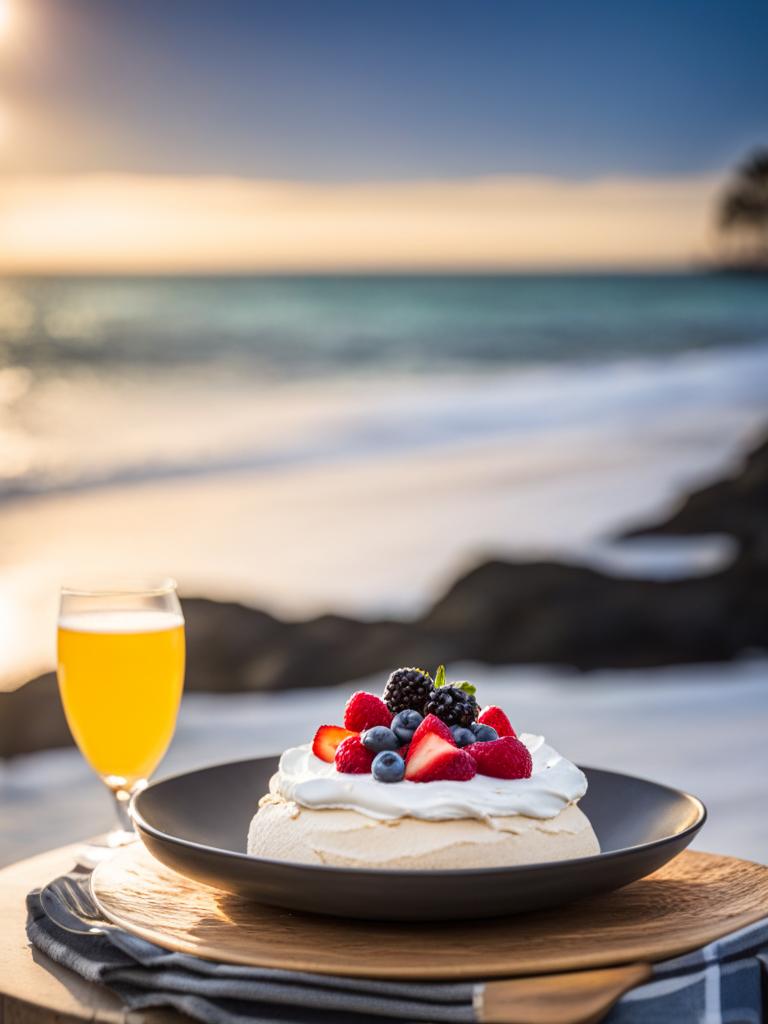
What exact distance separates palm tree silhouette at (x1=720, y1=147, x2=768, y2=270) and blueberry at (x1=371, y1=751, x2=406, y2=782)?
752cm

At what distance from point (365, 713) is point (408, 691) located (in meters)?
0.05

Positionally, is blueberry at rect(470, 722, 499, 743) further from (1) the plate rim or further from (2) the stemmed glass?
(2) the stemmed glass

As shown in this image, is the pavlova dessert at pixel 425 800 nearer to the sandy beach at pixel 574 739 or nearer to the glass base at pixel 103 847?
the glass base at pixel 103 847

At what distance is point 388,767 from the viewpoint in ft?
3.91

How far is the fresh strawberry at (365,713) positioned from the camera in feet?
4.26

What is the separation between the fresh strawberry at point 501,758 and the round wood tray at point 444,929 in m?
0.12

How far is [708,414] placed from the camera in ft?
27.6

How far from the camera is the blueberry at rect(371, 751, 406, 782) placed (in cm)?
119

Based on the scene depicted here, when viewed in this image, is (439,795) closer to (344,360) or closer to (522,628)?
(522,628)

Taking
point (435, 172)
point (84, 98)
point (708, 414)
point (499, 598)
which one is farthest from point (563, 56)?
point (499, 598)

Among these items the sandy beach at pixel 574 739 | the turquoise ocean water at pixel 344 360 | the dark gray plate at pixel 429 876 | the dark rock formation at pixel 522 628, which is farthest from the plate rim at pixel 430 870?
the turquoise ocean water at pixel 344 360

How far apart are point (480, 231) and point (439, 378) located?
3.00ft

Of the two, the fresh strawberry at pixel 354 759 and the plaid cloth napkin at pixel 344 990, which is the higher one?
the fresh strawberry at pixel 354 759

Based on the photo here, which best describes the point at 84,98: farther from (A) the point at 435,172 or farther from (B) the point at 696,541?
(B) the point at 696,541
